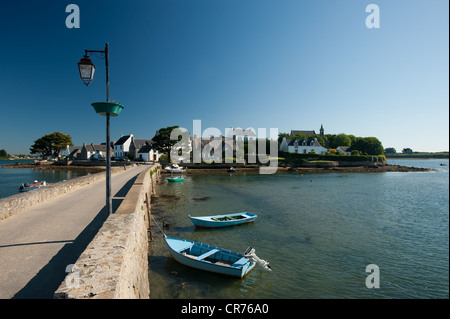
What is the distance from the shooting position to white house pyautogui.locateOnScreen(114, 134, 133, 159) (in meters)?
83.2

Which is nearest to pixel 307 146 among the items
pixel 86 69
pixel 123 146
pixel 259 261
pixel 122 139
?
pixel 123 146

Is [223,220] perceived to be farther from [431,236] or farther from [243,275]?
[431,236]

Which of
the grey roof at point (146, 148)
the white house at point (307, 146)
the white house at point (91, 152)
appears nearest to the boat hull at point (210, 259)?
the grey roof at point (146, 148)

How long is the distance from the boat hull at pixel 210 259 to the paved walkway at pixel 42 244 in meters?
4.11

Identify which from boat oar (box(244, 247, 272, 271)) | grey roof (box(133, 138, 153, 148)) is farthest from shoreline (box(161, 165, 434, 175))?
boat oar (box(244, 247, 272, 271))

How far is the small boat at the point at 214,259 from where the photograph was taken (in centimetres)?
1007

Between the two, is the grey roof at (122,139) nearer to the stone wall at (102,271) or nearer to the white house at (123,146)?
the white house at (123,146)

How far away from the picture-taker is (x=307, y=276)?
34.6 ft

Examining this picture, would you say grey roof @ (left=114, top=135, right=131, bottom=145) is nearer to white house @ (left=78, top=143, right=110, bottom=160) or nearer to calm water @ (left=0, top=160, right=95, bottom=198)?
white house @ (left=78, top=143, right=110, bottom=160)
